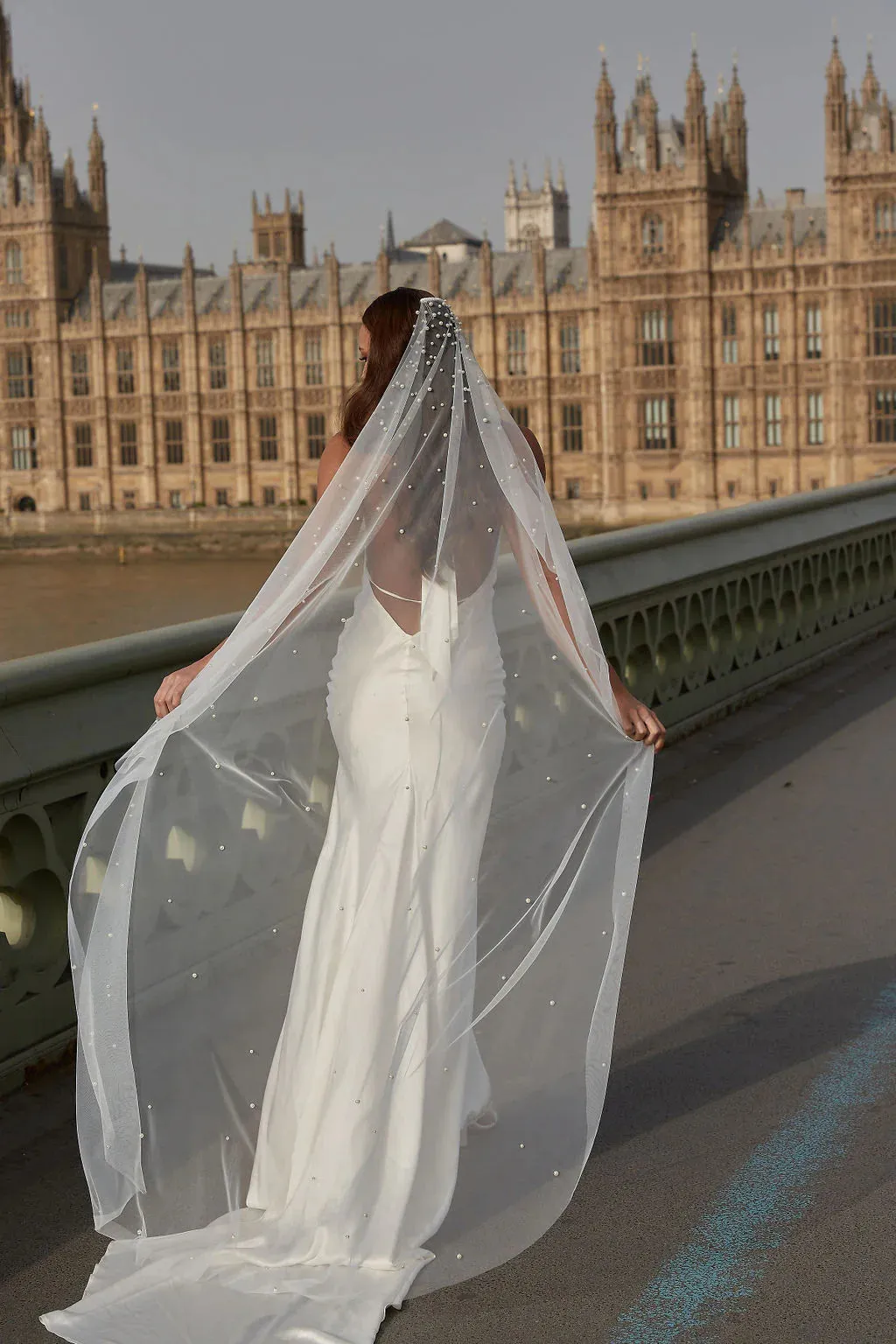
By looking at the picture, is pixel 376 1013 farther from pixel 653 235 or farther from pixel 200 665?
pixel 653 235

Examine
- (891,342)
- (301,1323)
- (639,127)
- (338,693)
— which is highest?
(639,127)

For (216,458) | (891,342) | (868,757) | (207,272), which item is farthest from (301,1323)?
(207,272)

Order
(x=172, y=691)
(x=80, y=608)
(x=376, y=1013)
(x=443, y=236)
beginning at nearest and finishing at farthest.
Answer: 1. (x=376, y=1013)
2. (x=172, y=691)
3. (x=80, y=608)
4. (x=443, y=236)

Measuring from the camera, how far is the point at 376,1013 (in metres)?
2.36

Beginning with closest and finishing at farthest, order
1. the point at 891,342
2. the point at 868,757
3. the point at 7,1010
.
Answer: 1. the point at 7,1010
2. the point at 868,757
3. the point at 891,342

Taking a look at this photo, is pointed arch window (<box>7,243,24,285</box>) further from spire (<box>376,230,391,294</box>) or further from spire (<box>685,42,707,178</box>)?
spire (<box>685,42,707,178</box>)

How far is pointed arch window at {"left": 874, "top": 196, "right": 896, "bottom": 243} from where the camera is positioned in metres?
47.0

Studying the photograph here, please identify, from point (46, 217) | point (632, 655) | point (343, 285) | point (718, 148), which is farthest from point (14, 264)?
point (632, 655)

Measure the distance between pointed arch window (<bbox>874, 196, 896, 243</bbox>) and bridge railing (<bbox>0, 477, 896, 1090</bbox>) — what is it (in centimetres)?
4072

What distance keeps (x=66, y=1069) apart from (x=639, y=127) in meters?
50.0

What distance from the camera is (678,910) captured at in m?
3.85

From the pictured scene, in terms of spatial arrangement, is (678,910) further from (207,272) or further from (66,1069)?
(207,272)

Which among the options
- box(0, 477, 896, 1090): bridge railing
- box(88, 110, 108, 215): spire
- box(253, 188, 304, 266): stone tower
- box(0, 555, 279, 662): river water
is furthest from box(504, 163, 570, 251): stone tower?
box(0, 477, 896, 1090): bridge railing

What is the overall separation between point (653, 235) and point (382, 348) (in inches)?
1924
